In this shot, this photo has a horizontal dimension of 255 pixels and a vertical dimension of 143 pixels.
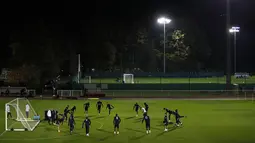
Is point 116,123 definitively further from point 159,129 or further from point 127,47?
point 127,47

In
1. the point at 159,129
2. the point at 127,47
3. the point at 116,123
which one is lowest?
the point at 159,129

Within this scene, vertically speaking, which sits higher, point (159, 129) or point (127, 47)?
point (127, 47)

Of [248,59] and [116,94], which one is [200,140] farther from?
[248,59]

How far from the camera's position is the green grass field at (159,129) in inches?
928

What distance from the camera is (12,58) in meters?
69.2

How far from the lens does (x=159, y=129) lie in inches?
1072

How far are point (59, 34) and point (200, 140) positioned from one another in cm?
5992

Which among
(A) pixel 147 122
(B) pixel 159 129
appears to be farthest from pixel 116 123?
(B) pixel 159 129

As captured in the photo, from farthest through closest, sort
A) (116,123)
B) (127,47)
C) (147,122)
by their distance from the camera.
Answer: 1. (127,47)
2. (147,122)
3. (116,123)

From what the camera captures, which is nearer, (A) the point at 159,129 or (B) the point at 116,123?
(B) the point at 116,123

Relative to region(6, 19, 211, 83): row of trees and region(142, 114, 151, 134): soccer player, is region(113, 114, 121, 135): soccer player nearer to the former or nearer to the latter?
region(142, 114, 151, 134): soccer player

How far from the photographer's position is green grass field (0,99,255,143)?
23562 mm

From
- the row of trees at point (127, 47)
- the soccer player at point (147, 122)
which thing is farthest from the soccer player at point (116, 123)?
the row of trees at point (127, 47)

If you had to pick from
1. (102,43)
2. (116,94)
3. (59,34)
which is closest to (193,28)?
(102,43)
